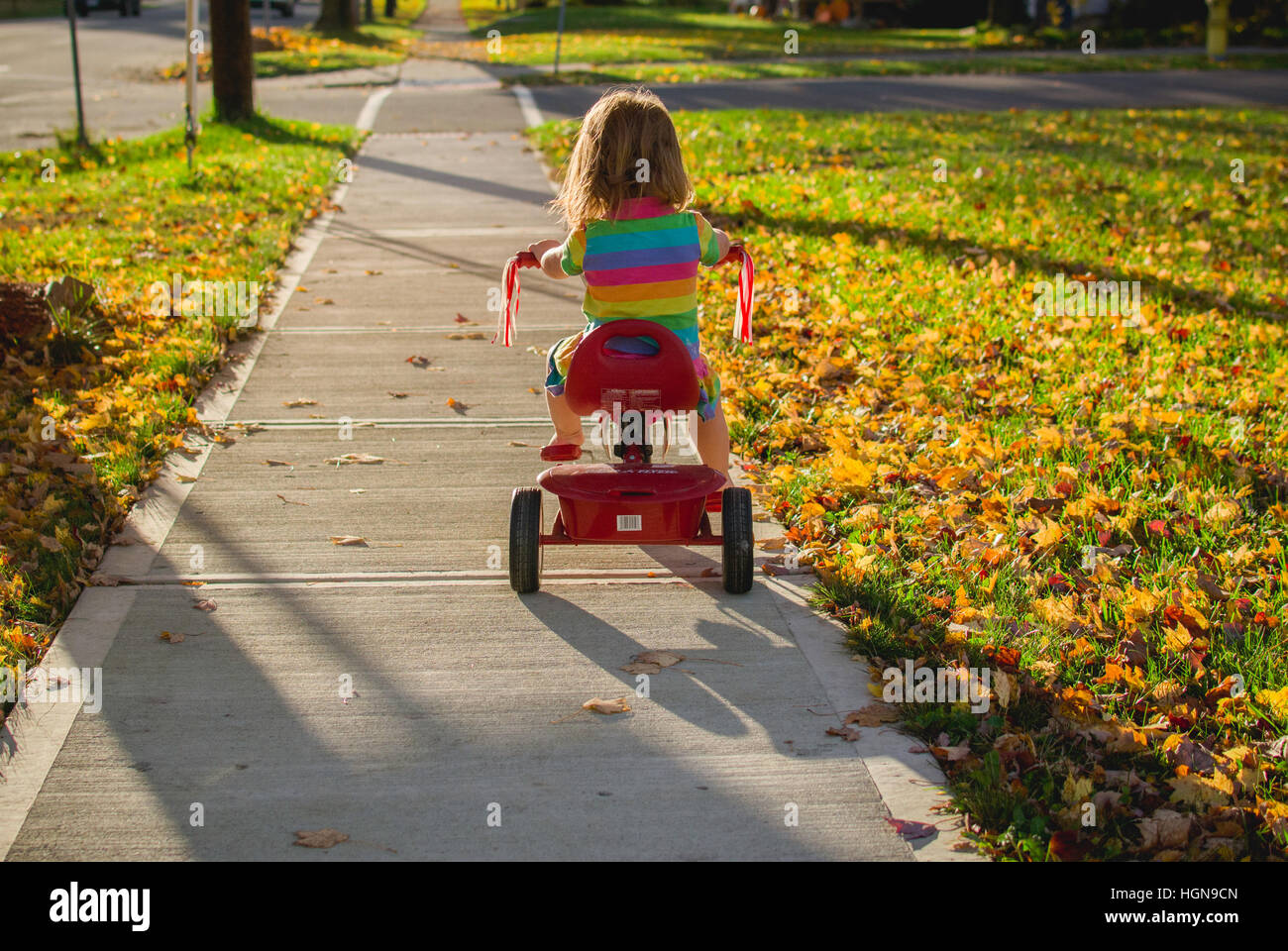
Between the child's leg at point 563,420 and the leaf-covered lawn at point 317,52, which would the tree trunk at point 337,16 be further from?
the child's leg at point 563,420

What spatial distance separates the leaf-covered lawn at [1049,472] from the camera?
3.25m

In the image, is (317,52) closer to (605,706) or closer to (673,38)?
(673,38)

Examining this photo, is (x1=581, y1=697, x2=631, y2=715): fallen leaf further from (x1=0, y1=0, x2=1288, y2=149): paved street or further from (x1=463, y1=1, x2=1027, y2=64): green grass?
(x1=463, y1=1, x2=1027, y2=64): green grass

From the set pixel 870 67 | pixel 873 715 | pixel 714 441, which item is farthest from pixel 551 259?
pixel 870 67

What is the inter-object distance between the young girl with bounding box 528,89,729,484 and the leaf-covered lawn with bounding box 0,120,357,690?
200 centimetres

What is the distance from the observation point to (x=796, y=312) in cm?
729

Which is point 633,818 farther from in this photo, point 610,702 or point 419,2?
point 419,2

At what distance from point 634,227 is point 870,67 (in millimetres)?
18846

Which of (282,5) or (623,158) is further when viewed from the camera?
(282,5)

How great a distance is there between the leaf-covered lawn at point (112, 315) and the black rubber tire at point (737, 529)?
7.08 feet

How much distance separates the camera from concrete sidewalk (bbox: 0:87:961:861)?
2.98 metres

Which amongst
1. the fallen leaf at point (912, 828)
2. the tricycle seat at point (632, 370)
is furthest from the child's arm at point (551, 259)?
the fallen leaf at point (912, 828)

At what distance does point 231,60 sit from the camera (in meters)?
14.2
